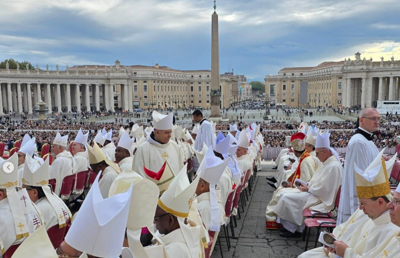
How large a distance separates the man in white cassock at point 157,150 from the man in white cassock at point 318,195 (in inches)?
88.2

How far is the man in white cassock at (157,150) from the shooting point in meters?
5.10

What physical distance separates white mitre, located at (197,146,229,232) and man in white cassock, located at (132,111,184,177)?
2.91ft

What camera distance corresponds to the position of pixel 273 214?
6.53 metres

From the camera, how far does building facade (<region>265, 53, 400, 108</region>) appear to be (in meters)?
72.1

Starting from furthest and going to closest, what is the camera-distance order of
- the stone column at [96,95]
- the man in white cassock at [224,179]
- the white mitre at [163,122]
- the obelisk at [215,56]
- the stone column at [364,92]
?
the stone column at [364,92], the stone column at [96,95], the obelisk at [215,56], the man in white cassock at [224,179], the white mitre at [163,122]

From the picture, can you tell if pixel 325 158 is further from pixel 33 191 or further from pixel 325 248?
pixel 33 191

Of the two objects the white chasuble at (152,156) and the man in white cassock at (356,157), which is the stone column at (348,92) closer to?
the man in white cassock at (356,157)

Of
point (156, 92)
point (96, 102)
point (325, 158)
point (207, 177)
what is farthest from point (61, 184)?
point (156, 92)

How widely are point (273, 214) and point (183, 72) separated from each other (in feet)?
319

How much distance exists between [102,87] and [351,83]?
5615 cm

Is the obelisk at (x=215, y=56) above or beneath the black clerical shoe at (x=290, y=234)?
above

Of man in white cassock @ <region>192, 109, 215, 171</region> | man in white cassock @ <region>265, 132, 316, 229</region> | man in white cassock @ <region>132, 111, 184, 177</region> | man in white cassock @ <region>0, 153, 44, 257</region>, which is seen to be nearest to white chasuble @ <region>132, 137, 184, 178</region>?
man in white cassock @ <region>132, 111, 184, 177</region>

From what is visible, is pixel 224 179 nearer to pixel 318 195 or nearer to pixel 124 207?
pixel 318 195

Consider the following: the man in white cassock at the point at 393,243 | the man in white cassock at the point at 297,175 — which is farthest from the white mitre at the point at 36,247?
the man in white cassock at the point at 297,175
